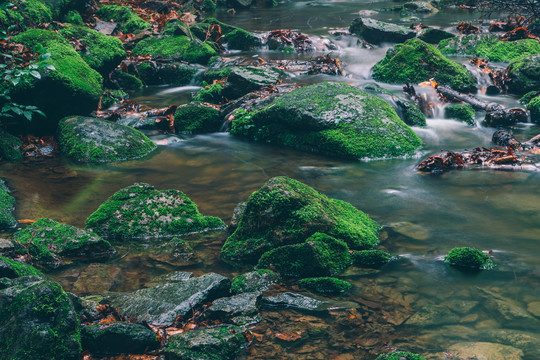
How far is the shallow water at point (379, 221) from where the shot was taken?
3.77m

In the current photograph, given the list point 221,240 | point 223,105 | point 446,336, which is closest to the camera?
point 446,336

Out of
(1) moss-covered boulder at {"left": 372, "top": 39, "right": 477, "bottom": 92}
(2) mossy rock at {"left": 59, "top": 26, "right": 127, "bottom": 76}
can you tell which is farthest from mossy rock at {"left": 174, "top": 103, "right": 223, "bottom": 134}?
(1) moss-covered boulder at {"left": 372, "top": 39, "right": 477, "bottom": 92}

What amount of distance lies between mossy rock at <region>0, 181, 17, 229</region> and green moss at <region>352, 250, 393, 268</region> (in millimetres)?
3974

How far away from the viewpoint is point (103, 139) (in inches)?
334

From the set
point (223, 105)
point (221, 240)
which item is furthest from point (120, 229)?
point (223, 105)

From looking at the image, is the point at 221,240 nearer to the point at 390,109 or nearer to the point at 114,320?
the point at 114,320

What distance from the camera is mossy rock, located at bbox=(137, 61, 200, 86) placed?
526 inches

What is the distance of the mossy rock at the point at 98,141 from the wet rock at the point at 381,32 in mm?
11137

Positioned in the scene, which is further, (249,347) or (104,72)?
(104,72)

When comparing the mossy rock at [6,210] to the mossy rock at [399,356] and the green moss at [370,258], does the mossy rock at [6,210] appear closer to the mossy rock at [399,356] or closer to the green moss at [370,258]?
the green moss at [370,258]

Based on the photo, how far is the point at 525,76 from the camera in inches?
451

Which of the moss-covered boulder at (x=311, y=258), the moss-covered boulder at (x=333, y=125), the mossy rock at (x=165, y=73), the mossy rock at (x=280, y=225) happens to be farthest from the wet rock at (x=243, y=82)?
the moss-covered boulder at (x=311, y=258)

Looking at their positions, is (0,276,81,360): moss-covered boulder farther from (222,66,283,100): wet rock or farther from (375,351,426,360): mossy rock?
(222,66,283,100): wet rock

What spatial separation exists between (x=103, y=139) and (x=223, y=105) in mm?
2980
